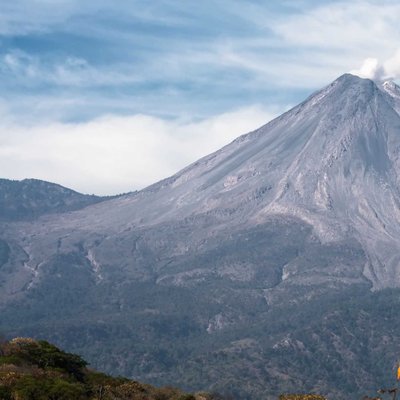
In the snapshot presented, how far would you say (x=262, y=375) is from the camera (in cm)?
19575

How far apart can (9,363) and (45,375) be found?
2.44 m

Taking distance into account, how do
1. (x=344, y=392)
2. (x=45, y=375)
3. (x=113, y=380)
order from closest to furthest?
(x=45, y=375) → (x=113, y=380) → (x=344, y=392)

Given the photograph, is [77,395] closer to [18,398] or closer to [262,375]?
[18,398]

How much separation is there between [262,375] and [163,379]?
21.8m

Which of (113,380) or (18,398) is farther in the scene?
(113,380)

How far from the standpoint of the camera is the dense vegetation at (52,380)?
41.4 meters

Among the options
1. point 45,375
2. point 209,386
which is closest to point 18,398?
point 45,375

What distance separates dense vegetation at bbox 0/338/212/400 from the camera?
136 feet

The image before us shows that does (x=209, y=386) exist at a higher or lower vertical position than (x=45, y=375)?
lower

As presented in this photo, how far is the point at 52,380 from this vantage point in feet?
146

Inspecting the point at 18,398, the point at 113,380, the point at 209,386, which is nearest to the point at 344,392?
the point at 209,386

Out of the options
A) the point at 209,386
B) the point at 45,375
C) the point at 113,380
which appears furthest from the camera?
the point at 209,386

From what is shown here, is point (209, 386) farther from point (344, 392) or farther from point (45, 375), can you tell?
point (45, 375)

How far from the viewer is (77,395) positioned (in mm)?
42375
